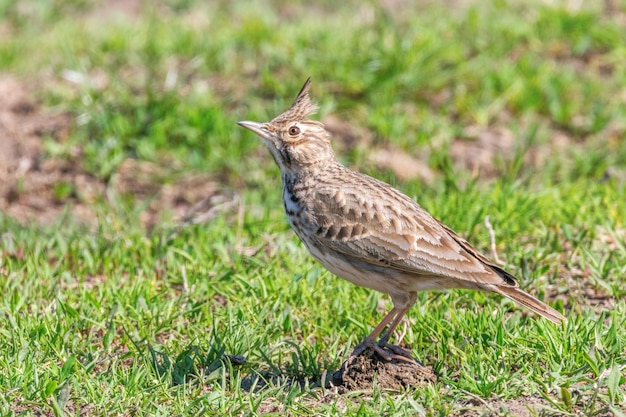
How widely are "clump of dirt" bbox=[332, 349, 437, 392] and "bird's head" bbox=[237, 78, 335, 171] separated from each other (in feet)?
4.00

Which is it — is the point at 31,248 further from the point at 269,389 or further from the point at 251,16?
the point at 251,16

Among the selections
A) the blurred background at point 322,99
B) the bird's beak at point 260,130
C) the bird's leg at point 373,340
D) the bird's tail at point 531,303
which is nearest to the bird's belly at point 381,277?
the bird's leg at point 373,340

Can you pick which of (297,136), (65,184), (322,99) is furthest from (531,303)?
(65,184)

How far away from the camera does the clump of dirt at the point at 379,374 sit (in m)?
5.05

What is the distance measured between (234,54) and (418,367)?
16.3ft

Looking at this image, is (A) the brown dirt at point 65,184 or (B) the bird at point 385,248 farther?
(A) the brown dirt at point 65,184

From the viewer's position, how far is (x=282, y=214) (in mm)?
7418

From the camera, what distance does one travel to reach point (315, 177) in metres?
5.76

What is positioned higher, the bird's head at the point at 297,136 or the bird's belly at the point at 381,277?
the bird's head at the point at 297,136

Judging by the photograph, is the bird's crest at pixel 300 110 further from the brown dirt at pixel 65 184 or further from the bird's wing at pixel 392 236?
the brown dirt at pixel 65 184

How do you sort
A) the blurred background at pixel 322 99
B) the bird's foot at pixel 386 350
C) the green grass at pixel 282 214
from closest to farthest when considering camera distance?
the green grass at pixel 282 214 → the bird's foot at pixel 386 350 → the blurred background at pixel 322 99

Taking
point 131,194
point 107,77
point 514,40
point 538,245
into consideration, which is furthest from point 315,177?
point 514,40

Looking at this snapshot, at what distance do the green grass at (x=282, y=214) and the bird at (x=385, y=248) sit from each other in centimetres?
30

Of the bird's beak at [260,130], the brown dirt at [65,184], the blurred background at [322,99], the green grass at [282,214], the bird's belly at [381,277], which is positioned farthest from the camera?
the blurred background at [322,99]
